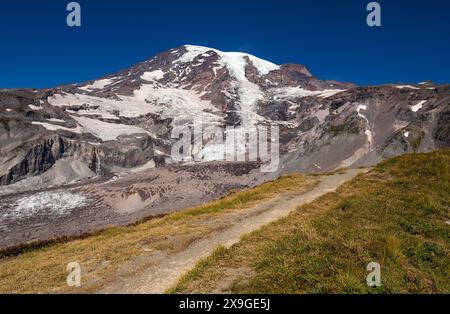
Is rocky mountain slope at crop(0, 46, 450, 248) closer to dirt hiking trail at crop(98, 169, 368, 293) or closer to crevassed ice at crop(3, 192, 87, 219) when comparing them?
crevassed ice at crop(3, 192, 87, 219)

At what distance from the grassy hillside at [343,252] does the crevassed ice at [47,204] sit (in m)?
89.5

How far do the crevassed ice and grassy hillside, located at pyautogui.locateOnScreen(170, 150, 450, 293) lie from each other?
89489mm

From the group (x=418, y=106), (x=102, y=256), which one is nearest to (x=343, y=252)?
(x=102, y=256)

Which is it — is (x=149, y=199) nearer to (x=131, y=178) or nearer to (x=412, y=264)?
(x=131, y=178)

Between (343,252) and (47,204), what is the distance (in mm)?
102053

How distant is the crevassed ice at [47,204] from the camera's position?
97938 millimetres

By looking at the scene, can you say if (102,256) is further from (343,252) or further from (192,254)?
(343,252)

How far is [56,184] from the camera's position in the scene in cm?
13862

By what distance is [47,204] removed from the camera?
104 m

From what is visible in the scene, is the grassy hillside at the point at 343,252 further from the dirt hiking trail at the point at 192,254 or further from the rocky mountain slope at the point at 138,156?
the rocky mountain slope at the point at 138,156

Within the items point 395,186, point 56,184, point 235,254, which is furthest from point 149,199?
point 235,254

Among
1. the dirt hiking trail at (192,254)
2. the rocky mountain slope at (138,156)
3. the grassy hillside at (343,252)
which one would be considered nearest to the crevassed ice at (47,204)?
the rocky mountain slope at (138,156)

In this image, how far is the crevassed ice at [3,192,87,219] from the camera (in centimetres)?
9794
